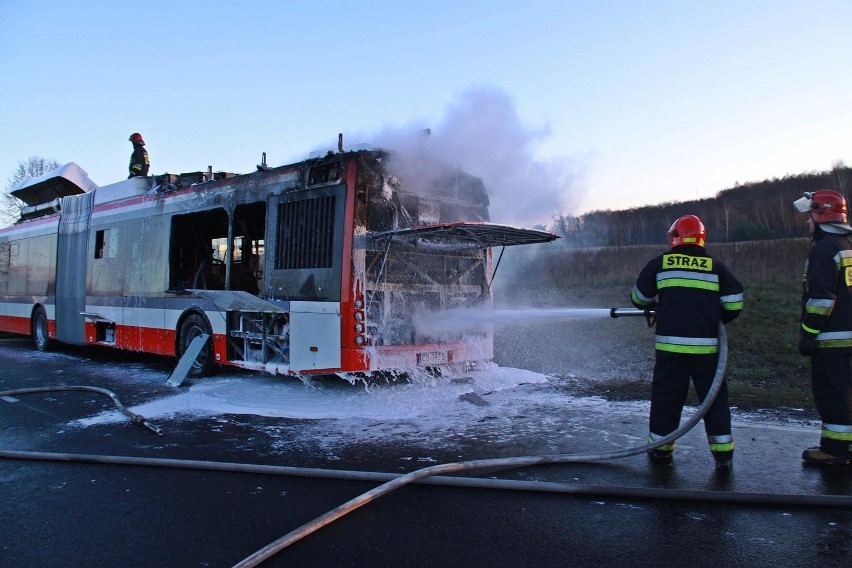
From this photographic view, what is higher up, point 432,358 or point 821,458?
point 432,358

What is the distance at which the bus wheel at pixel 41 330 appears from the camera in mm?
12789

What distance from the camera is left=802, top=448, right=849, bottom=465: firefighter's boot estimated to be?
163 inches

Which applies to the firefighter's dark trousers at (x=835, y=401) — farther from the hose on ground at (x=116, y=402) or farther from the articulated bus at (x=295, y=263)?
the hose on ground at (x=116, y=402)

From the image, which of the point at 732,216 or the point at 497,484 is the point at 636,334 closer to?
the point at 497,484

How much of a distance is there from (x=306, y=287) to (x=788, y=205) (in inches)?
1694

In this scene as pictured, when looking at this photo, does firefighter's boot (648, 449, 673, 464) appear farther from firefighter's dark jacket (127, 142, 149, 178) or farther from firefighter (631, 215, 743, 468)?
firefighter's dark jacket (127, 142, 149, 178)

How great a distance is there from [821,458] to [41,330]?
48.8ft

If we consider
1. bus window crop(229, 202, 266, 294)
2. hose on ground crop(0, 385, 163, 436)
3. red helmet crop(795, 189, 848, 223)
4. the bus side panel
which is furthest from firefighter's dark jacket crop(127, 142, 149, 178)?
red helmet crop(795, 189, 848, 223)

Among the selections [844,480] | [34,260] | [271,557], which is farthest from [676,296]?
[34,260]

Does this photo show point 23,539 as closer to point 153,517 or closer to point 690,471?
point 153,517

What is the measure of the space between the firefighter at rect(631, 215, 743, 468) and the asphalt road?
34 centimetres

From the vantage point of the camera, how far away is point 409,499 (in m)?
3.62

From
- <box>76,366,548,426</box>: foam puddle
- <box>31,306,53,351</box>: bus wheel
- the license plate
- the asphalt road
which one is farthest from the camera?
<box>31,306,53,351</box>: bus wheel

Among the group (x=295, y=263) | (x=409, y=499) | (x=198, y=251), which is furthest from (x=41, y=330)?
(x=409, y=499)
